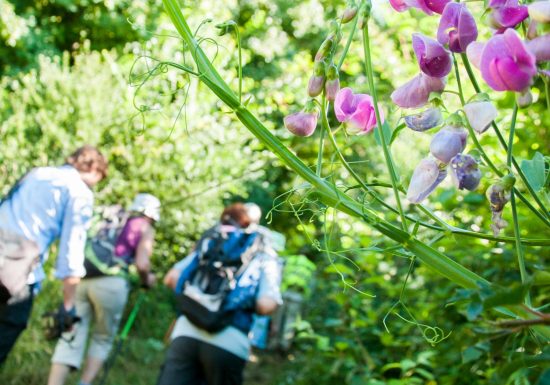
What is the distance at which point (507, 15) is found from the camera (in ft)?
2.07

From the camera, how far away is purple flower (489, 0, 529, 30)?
2.06 feet

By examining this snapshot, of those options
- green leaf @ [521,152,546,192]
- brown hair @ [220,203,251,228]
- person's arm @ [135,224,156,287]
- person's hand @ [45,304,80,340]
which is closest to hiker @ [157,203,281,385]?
brown hair @ [220,203,251,228]

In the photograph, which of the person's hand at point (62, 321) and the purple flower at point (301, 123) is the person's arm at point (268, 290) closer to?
the person's hand at point (62, 321)

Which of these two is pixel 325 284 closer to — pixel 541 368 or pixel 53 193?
pixel 53 193

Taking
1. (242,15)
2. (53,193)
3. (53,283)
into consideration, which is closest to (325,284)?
(53,283)

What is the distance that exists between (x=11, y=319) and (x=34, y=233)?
1.53 feet

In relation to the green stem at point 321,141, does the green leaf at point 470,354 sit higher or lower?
lower

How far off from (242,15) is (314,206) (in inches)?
472

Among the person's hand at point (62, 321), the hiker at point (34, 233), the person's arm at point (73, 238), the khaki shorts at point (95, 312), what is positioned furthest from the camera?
the khaki shorts at point (95, 312)

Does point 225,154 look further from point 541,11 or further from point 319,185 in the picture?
point 541,11

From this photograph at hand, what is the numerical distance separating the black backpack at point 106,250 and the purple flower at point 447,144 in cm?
514

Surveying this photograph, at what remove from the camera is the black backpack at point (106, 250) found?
18.3ft

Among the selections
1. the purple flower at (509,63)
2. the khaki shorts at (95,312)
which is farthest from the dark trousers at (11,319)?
the purple flower at (509,63)

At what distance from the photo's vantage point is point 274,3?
1242 cm
